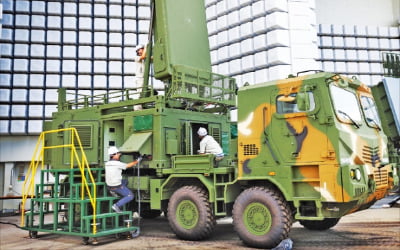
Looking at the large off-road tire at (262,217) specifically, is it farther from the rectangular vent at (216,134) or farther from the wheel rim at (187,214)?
the rectangular vent at (216,134)

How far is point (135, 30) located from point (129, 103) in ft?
25.0

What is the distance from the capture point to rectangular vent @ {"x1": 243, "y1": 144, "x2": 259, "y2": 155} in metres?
6.01

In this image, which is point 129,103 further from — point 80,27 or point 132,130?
point 80,27

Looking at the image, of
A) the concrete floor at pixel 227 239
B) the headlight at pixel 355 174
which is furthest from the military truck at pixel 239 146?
the concrete floor at pixel 227 239

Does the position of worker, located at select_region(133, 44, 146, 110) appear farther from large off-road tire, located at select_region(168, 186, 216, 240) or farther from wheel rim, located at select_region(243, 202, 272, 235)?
wheel rim, located at select_region(243, 202, 272, 235)

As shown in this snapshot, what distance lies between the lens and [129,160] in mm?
7863

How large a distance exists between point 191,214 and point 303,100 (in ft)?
8.69

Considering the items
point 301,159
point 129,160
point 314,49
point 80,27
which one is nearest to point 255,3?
point 314,49

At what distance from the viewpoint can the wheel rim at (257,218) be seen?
5.59 meters

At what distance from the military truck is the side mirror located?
0.05 feet

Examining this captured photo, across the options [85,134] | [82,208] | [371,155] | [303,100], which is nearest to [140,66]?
[85,134]

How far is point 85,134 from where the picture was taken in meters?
8.23

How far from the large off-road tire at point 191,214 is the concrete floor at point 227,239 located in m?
A: 0.17

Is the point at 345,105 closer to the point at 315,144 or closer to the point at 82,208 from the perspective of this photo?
the point at 315,144
